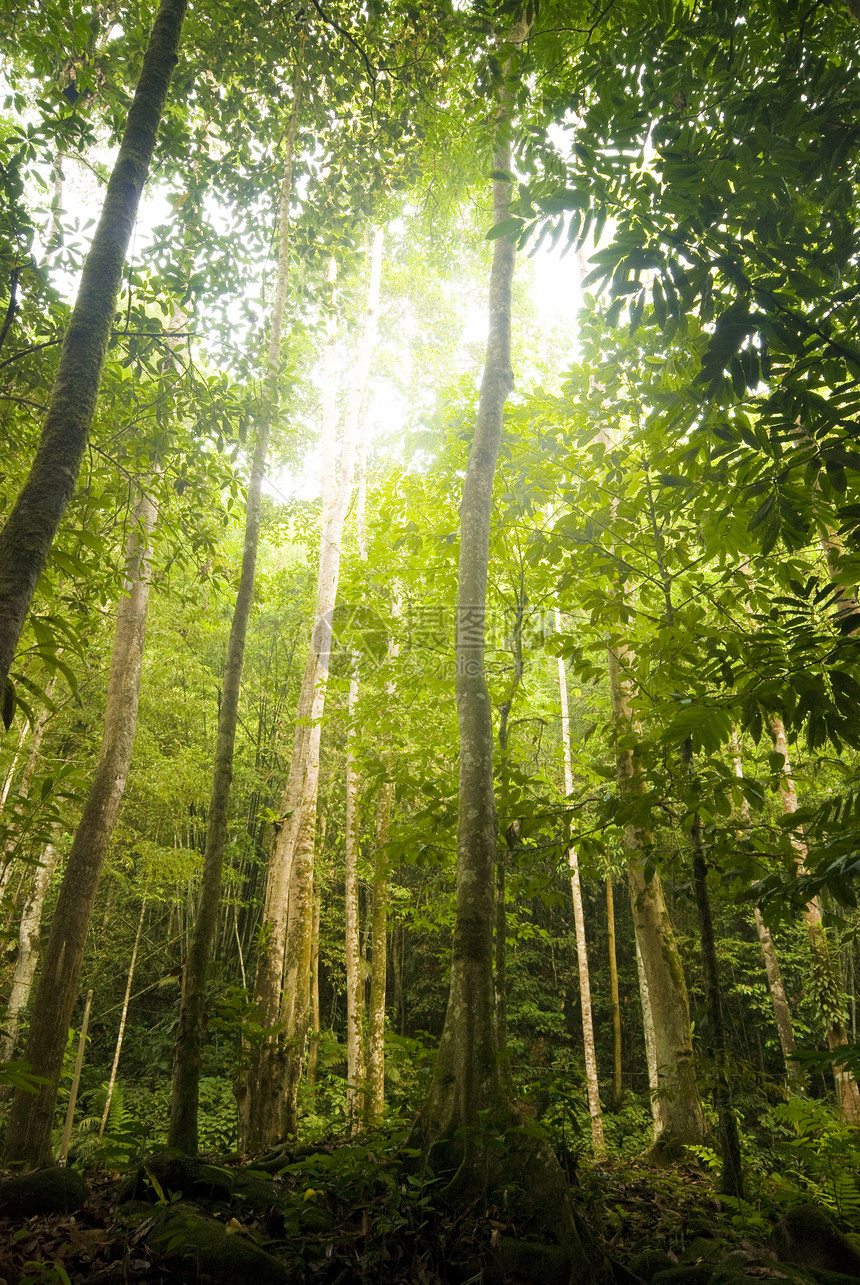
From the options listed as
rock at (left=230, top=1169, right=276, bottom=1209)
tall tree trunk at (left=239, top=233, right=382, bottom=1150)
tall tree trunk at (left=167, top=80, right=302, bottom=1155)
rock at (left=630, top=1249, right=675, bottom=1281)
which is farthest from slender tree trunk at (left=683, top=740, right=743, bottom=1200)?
tall tree trunk at (left=239, top=233, right=382, bottom=1150)

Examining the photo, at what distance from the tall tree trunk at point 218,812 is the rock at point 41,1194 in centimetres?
67

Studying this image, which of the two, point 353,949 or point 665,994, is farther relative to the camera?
point 353,949

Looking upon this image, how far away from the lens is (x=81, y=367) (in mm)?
2340

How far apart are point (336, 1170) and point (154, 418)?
15.7 ft

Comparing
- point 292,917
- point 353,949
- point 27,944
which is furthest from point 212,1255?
point 27,944

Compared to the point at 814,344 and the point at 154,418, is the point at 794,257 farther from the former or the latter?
the point at 154,418

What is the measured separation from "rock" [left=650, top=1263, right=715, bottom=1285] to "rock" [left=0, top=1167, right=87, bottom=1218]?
7.47 ft

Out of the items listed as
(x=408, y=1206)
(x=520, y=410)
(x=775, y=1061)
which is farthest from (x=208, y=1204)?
(x=775, y=1061)

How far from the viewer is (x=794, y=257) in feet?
6.91

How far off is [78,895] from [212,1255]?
4.14 metres

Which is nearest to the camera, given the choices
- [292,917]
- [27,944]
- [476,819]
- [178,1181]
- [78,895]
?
[178,1181]

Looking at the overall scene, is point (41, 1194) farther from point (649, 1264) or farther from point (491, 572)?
point (491, 572)

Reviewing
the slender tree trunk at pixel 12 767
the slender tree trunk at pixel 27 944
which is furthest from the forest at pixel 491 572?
the slender tree trunk at pixel 27 944

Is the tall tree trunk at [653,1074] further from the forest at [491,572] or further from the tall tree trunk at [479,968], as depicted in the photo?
the tall tree trunk at [479,968]
